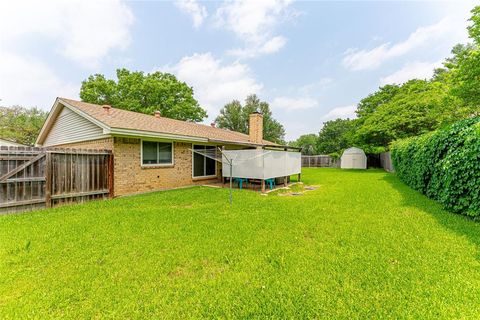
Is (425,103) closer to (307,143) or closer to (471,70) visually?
(471,70)

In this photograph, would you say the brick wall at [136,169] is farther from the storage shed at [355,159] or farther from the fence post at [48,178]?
the storage shed at [355,159]

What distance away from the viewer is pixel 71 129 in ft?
31.2

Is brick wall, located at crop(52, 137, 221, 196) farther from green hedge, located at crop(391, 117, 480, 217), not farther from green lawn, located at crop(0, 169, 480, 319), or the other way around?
green hedge, located at crop(391, 117, 480, 217)

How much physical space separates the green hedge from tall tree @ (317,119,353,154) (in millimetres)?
33548

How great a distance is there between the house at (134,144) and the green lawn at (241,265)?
285cm

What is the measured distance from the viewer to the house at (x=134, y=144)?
743cm

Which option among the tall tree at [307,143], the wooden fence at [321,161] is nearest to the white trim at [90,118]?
the wooden fence at [321,161]

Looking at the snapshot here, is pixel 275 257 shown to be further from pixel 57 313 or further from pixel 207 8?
pixel 207 8

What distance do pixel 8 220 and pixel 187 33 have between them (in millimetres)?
11561

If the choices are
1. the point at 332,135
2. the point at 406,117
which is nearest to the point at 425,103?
the point at 406,117

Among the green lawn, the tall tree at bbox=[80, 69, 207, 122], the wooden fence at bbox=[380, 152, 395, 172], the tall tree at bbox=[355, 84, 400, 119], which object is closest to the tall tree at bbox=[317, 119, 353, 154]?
the tall tree at bbox=[355, 84, 400, 119]

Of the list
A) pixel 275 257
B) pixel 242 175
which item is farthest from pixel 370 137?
pixel 275 257

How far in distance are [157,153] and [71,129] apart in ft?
15.1

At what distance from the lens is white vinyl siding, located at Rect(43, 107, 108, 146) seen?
830 centimetres
